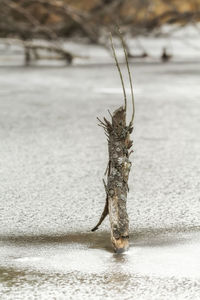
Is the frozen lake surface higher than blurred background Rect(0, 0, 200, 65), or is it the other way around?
blurred background Rect(0, 0, 200, 65)

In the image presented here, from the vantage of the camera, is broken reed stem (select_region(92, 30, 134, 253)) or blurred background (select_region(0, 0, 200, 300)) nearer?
blurred background (select_region(0, 0, 200, 300))

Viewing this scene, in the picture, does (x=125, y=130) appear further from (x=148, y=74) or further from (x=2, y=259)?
(x=148, y=74)

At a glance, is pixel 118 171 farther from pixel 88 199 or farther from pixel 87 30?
pixel 87 30

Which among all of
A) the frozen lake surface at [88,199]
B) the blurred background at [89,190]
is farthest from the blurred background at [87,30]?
the frozen lake surface at [88,199]

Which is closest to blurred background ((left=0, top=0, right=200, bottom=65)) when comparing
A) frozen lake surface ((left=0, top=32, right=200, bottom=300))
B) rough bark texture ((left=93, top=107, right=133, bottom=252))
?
frozen lake surface ((left=0, top=32, right=200, bottom=300))

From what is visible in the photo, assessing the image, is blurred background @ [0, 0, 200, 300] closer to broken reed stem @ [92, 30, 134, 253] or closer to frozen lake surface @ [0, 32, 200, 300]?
frozen lake surface @ [0, 32, 200, 300]

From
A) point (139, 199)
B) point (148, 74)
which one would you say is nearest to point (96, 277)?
point (139, 199)
